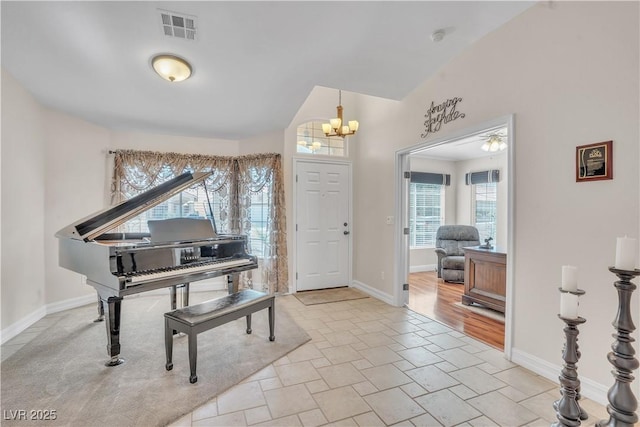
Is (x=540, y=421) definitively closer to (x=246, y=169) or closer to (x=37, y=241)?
(x=246, y=169)

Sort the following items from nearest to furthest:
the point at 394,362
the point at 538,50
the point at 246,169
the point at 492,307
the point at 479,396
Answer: the point at 479,396 → the point at 538,50 → the point at 394,362 → the point at 492,307 → the point at 246,169

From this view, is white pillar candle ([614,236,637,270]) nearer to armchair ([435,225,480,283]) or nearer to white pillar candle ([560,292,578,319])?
white pillar candle ([560,292,578,319])

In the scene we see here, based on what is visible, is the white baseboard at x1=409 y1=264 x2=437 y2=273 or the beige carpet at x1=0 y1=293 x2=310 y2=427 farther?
the white baseboard at x1=409 y1=264 x2=437 y2=273

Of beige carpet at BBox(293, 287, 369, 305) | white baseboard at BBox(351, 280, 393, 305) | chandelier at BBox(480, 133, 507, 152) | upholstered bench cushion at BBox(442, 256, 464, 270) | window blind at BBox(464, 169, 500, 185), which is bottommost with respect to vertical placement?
beige carpet at BBox(293, 287, 369, 305)

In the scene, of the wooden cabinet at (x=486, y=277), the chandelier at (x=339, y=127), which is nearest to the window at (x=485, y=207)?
the wooden cabinet at (x=486, y=277)

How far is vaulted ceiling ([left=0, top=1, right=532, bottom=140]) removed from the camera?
95.6 inches

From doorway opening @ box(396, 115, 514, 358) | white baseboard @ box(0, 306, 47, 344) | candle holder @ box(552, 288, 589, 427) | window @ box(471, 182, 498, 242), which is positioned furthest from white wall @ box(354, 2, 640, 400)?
white baseboard @ box(0, 306, 47, 344)

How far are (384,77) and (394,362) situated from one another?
121 inches

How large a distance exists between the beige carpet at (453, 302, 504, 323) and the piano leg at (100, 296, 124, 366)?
13.2 ft

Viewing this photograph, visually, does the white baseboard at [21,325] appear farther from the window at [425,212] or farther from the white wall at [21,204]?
the window at [425,212]

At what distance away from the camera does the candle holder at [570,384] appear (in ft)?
3.84

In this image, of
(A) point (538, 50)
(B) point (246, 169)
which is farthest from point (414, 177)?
(A) point (538, 50)

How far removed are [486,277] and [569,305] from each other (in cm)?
302

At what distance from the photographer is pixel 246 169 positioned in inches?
188
